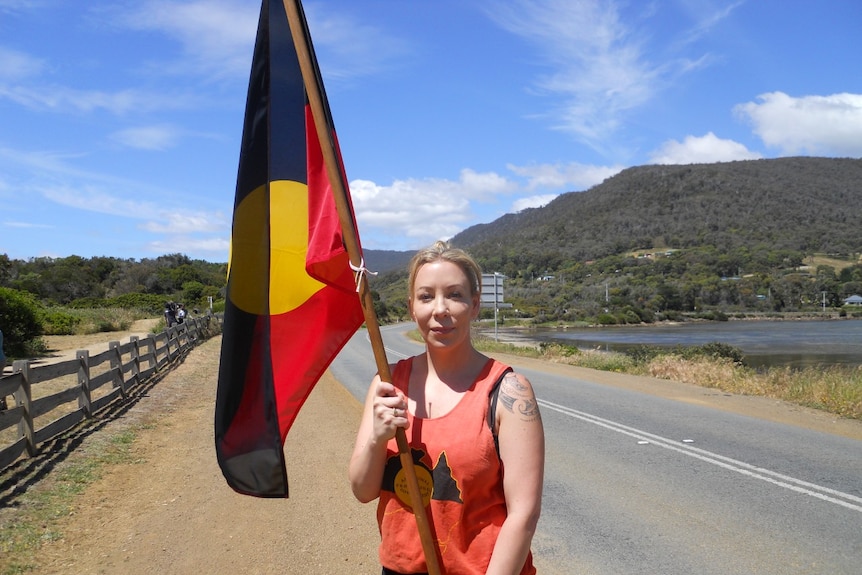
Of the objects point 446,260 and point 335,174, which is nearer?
point 446,260

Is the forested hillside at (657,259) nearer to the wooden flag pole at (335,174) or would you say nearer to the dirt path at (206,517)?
the dirt path at (206,517)

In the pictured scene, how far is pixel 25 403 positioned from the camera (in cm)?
742

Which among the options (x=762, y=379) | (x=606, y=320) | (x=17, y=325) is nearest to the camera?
(x=762, y=379)

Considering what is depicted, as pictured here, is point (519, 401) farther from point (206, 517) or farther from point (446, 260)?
point (206, 517)

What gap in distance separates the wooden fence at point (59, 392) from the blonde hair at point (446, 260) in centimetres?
620

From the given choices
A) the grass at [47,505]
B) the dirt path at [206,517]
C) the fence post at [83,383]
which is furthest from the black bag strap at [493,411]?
the fence post at [83,383]

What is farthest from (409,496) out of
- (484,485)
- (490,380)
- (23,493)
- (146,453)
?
(146,453)

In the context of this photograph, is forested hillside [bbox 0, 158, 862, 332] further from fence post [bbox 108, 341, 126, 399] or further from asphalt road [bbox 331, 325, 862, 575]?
asphalt road [bbox 331, 325, 862, 575]

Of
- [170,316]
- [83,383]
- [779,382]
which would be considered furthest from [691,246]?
[83,383]

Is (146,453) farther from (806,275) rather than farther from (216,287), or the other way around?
(806,275)

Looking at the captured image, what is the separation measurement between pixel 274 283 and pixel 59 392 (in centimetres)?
770

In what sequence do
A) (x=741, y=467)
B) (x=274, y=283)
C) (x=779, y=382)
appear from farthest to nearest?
1. (x=779, y=382)
2. (x=741, y=467)
3. (x=274, y=283)

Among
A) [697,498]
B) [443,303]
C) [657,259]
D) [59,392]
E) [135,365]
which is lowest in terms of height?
[697,498]

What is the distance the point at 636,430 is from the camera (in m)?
9.62
